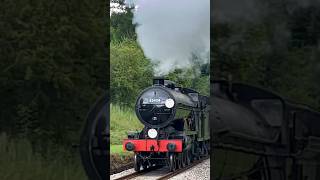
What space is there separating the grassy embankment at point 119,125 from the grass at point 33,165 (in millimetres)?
8186

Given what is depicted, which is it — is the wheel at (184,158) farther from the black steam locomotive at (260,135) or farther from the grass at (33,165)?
the black steam locomotive at (260,135)

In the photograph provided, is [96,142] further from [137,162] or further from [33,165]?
[137,162]

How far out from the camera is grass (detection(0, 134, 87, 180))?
526 cm

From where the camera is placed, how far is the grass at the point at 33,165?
526 centimetres

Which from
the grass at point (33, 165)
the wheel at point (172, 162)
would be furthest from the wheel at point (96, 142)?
the wheel at point (172, 162)

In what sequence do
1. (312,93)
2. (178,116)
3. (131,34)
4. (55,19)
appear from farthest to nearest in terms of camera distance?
(131,34) → (178,116) → (55,19) → (312,93)

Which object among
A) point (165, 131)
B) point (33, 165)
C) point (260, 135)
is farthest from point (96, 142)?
point (165, 131)

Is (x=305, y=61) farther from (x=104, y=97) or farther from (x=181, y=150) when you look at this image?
(x=181, y=150)

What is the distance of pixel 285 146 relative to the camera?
4.88 meters

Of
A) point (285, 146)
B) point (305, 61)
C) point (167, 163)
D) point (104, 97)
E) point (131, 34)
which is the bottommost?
point (167, 163)

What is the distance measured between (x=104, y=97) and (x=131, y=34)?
37.6 feet

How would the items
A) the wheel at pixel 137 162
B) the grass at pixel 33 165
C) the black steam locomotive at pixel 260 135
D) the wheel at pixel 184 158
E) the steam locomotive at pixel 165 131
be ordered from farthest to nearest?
the wheel at pixel 184 158 < the wheel at pixel 137 162 < the steam locomotive at pixel 165 131 < the grass at pixel 33 165 < the black steam locomotive at pixel 260 135

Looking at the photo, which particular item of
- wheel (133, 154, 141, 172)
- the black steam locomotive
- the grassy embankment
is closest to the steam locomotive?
wheel (133, 154, 141, 172)

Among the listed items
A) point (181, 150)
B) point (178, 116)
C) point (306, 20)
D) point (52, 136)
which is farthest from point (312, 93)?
point (178, 116)
